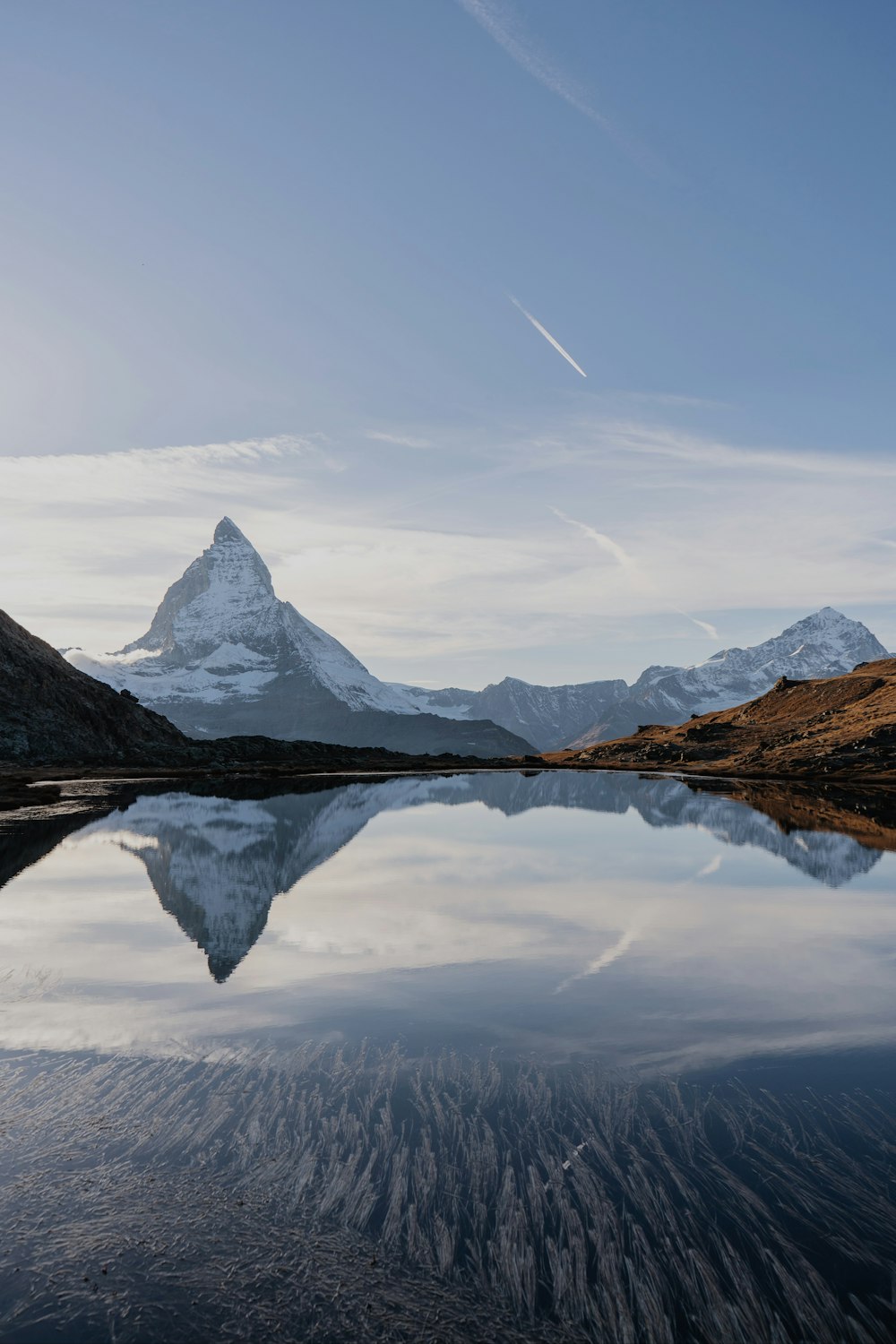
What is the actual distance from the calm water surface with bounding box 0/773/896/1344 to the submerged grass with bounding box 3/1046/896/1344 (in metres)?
0.05

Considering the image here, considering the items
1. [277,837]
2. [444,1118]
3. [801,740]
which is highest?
[801,740]

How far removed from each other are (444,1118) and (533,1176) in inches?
82.1

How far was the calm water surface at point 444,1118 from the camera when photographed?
8.45 meters

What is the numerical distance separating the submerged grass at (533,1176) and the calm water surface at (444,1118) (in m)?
0.05

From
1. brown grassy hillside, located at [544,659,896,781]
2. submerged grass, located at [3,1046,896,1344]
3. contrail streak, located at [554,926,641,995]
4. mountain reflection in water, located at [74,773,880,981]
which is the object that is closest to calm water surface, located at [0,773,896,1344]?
submerged grass, located at [3,1046,896,1344]

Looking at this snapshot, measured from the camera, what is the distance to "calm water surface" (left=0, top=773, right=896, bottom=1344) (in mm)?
8445

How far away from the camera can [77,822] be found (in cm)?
5247

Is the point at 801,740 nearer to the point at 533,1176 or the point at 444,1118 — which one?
the point at 444,1118

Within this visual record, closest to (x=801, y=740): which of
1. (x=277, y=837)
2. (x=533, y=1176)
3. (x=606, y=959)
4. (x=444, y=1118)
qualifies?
(x=277, y=837)

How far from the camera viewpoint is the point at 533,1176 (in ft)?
35.6

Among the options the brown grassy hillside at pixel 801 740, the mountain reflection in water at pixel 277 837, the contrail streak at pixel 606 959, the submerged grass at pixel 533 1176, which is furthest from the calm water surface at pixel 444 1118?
→ the brown grassy hillside at pixel 801 740

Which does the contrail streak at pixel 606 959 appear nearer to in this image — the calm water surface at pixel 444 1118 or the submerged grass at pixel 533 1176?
the calm water surface at pixel 444 1118

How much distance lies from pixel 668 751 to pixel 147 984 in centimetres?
16876

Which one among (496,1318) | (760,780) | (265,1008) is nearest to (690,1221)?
(496,1318)
